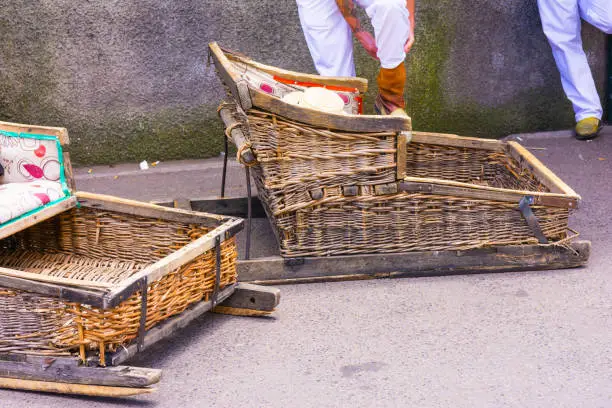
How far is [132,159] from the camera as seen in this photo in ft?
19.6

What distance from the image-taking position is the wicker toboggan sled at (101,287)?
9.48 ft

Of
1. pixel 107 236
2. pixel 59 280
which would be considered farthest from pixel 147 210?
pixel 59 280

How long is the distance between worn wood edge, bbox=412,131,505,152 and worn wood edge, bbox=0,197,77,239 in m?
1.76

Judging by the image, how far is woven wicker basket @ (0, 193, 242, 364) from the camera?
289 cm

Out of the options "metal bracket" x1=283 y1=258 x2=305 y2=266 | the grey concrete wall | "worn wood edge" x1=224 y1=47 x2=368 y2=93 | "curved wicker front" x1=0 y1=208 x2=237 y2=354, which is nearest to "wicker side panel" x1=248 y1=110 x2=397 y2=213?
"metal bracket" x1=283 y1=258 x2=305 y2=266

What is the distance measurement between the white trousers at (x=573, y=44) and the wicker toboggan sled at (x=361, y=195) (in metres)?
2.07

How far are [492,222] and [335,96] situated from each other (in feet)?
3.01

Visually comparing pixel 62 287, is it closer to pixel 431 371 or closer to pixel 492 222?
pixel 431 371

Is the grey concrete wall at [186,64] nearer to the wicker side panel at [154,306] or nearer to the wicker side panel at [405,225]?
the wicker side panel at [405,225]

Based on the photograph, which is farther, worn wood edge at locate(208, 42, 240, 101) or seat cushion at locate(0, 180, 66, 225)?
worn wood edge at locate(208, 42, 240, 101)

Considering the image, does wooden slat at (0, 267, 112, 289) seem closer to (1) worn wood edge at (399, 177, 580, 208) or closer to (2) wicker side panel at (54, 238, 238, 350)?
(2) wicker side panel at (54, 238, 238, 350)

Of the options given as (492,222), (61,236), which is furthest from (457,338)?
(61,236)

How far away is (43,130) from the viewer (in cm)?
379

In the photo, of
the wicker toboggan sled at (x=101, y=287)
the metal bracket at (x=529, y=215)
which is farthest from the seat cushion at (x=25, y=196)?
the metal bracket at (x=529, y=215)
